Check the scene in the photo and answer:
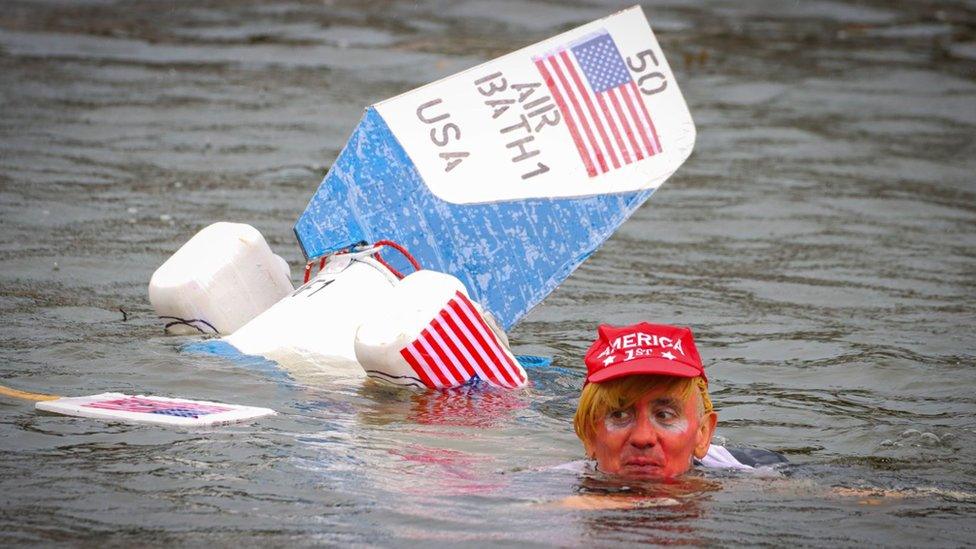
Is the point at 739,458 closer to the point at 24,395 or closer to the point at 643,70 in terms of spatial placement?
the point at 643,70

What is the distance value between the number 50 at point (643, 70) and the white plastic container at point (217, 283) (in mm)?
1851

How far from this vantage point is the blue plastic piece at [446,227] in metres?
6.83

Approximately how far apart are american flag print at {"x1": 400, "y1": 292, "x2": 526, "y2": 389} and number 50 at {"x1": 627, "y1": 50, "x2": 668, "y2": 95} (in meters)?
1.66

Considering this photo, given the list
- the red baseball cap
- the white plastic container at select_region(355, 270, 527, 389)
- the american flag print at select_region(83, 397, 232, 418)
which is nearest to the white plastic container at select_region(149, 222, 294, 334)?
the white plastic container at select_region(355, 270, 527, 389)

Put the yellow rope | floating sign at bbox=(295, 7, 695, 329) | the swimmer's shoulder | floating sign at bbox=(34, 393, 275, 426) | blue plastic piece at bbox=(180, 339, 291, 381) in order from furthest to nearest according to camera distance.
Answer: floating sign at bbox=(295, 7, 695, 329)
blue plastic piece at bbox=(180, 339, 291, 381)
the yellow rope
floating sign at bbox=(34, 393, 275, 426)
the swimmer's shoulder

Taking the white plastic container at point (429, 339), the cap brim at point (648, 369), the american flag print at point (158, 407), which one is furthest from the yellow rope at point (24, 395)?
the cap brim at point (648, 369)

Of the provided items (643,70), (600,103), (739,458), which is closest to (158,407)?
(739,458)

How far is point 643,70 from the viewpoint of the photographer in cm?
720

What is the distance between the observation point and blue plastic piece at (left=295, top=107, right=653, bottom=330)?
269 inches

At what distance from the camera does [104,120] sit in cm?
1208

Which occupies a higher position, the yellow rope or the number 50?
the number 50

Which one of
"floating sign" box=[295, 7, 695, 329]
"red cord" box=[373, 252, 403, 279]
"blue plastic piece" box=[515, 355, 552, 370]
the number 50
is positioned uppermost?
the number 50

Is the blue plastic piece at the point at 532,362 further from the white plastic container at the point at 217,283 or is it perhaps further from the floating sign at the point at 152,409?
the floating sign at the point at 152,409

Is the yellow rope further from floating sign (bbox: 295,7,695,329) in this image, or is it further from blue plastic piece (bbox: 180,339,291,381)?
floating sign (bbox: 295,7,695,329)
